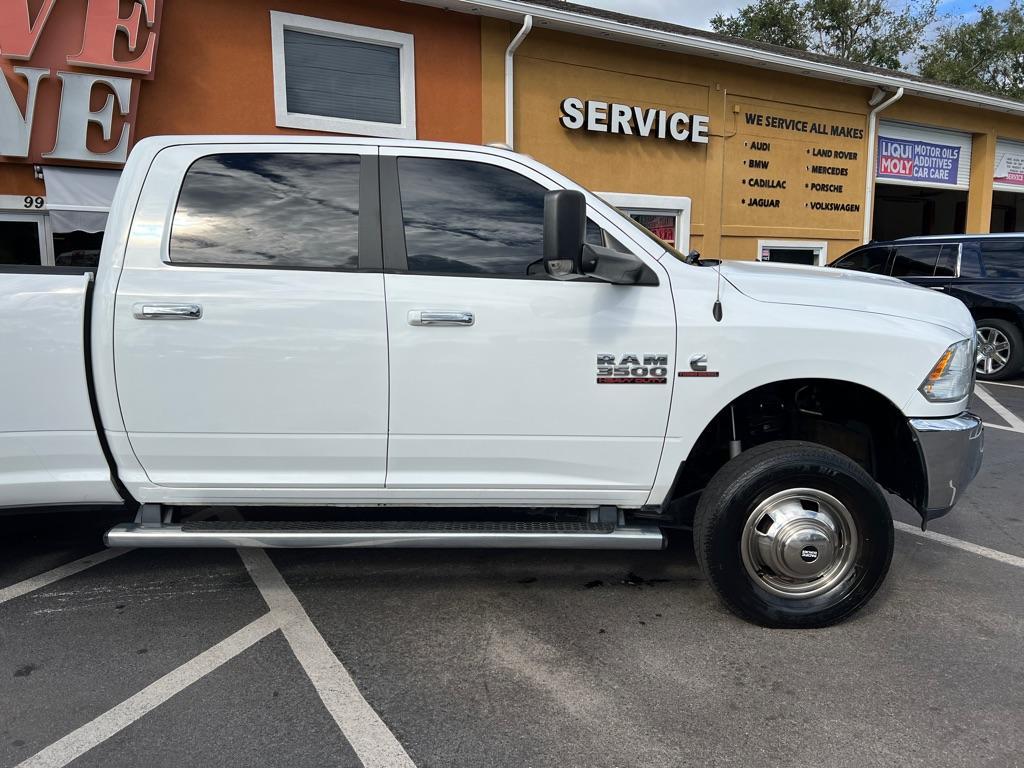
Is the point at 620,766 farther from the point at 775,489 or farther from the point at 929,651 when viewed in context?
the point at 929,651

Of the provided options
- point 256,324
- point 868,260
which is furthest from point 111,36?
point 868,260

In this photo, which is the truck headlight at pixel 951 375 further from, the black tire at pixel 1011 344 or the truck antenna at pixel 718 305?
the black tire at pixel 1011 344

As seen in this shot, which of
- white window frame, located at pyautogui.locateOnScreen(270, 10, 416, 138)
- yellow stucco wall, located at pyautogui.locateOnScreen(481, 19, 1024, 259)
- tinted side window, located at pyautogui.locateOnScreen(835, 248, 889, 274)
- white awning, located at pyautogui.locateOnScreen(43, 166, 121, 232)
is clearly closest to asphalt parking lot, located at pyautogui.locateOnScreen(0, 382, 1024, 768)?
white awning, located at pyautogui.locateOnScreen(43, 166, 121, 232)

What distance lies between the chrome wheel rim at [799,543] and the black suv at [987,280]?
24.4ft

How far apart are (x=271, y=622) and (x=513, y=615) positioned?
3.60 feet

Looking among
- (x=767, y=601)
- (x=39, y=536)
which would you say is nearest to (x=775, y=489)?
(x=767, y=601)

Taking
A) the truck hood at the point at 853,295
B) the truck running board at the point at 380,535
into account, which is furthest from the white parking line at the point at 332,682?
the truck hood at the point at 853,295

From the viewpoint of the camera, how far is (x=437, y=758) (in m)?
Answer: 2.32

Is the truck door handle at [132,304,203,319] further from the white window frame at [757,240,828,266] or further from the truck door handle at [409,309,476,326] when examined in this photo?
the white window frame at [757,240,828,266]

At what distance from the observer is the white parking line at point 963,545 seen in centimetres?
393

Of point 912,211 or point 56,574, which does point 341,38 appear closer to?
point 56,574

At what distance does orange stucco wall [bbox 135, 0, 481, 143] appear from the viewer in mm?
7809

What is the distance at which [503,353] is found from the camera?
3.01 metres

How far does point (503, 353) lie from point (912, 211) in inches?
803
